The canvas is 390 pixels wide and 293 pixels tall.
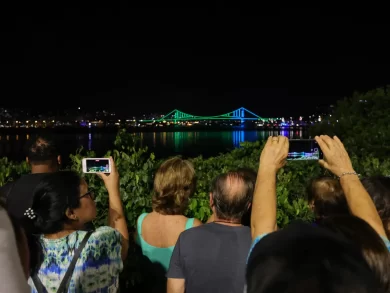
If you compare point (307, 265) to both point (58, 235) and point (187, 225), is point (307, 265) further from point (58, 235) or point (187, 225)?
point (187, 225)

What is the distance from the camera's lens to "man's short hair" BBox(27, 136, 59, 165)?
11.7 feet

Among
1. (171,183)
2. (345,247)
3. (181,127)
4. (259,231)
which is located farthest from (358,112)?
(181,127)

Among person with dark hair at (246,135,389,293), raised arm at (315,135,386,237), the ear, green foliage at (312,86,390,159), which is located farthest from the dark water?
person with dark hair at (246,135,389,293)

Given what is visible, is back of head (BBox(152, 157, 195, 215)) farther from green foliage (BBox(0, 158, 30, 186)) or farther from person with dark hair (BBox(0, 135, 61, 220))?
green foliage (BBox(0, 158, 30, 186))

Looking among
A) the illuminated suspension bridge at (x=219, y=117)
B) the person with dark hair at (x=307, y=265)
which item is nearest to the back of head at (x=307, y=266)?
the person with dark hair at (x=307, y=265)

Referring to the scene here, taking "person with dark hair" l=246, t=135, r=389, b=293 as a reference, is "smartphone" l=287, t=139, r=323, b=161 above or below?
above

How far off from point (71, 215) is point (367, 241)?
154 centimetres

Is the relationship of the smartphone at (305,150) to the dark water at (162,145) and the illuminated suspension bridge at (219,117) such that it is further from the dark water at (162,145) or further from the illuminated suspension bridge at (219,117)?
the illuminated suspension bridge at (219,117)

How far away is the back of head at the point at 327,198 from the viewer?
9.09 feet

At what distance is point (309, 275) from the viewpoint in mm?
1021

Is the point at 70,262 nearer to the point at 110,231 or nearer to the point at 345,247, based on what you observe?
the point at 110,231

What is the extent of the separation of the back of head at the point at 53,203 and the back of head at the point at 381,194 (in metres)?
1.67

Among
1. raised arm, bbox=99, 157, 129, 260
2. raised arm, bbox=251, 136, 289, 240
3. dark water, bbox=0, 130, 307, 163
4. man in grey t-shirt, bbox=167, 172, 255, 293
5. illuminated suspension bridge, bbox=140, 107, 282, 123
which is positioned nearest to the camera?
raised arm, bbox=251, 136, 289, 240

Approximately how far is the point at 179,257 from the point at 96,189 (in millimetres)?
1885
